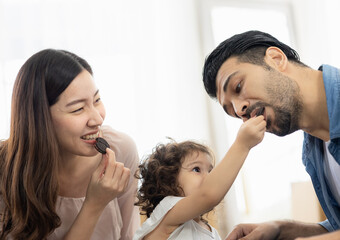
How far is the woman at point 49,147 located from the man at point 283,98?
1.63 ft

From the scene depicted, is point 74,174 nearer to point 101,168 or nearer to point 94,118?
point 101,168

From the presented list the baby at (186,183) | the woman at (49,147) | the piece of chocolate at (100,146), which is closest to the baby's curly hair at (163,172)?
the baby at (186,183)

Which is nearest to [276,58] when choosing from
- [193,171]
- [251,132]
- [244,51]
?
[244,51]

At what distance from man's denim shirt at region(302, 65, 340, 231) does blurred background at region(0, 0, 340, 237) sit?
122 cm

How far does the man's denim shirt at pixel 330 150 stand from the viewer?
150 cm

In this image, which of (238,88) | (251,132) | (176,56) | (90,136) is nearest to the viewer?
(251,132)

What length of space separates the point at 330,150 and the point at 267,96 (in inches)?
11.1

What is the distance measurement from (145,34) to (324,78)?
8.04 feet

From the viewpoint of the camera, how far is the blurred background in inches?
126

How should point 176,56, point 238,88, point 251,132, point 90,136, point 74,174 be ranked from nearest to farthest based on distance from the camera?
1. point 251,132
2. point 238,88
3. point 90,136
4. point 74,174
5. point 176,56

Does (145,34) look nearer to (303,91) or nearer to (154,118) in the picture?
(154,118)

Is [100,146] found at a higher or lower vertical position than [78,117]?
lower

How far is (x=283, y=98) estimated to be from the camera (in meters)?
1.60

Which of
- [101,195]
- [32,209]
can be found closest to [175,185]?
[101,195]
